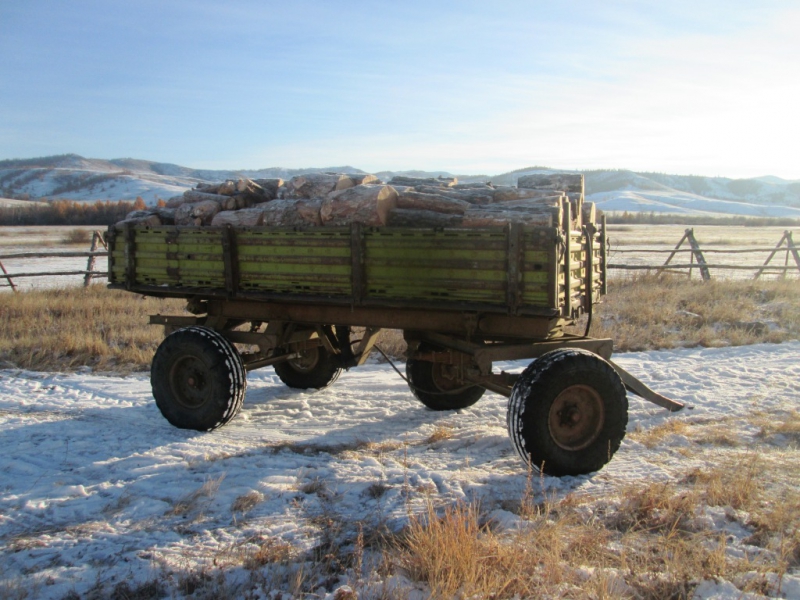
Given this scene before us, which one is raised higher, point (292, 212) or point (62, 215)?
point (62, 215)

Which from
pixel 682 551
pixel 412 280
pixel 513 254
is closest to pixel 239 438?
pixel 412 280

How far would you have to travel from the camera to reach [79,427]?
604 centimetres

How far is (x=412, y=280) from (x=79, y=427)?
3.45 m

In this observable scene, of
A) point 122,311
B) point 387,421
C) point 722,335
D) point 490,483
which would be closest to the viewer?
point 490,483

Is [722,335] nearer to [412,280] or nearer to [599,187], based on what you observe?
[412,280]

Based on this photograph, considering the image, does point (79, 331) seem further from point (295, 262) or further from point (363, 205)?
point (363, 205)

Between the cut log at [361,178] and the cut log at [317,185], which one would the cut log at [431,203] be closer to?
the cut log at [317,185]

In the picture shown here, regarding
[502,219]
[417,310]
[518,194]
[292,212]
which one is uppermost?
[518,194]

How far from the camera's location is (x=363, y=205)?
213 inches

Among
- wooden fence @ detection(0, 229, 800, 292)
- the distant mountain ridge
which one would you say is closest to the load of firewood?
wooden fence @ detection(0, 229, 800, 292)

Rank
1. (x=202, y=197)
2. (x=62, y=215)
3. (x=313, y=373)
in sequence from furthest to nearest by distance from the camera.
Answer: (x=62, y=215), (x=313, y=373), (x=202, y=197)

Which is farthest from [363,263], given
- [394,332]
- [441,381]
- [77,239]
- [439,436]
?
[77,239]

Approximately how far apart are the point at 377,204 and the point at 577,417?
2305mm

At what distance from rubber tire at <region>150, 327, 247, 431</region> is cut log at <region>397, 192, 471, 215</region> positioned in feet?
7.07
